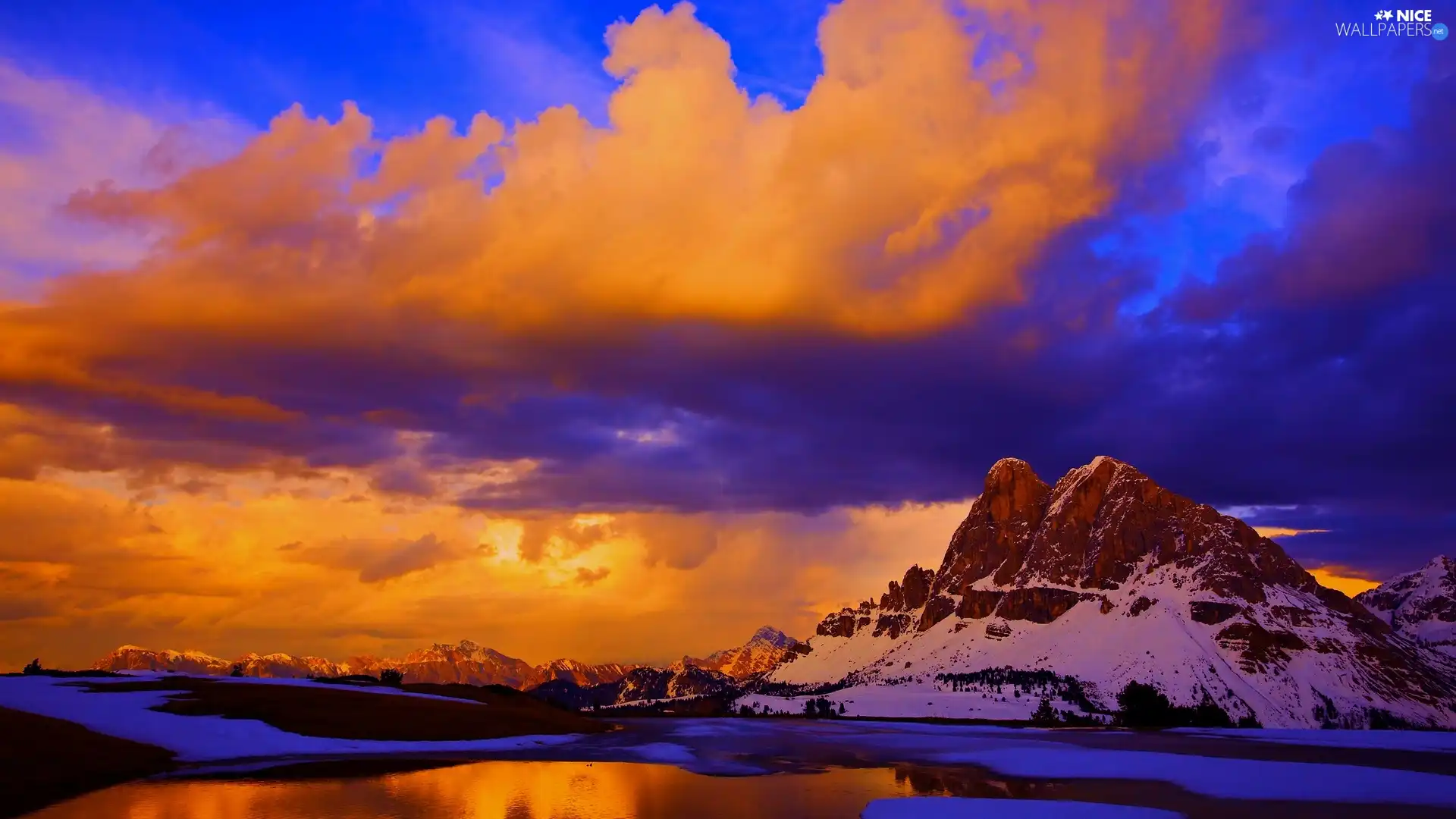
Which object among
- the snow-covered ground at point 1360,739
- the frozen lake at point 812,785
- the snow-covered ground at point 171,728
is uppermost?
the snow-covered ground at point 171,728

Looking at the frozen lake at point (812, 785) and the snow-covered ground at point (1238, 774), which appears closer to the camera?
the frozen lake at point (812, 785)

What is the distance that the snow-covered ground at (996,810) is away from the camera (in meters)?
53.1

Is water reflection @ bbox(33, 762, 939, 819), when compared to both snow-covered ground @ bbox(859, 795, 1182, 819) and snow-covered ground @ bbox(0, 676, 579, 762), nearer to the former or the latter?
snow-covered ground @ bbox(859, 795, 1182, 819)

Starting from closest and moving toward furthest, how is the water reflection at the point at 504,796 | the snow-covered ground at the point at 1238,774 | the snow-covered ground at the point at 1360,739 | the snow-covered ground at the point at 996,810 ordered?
the water reflection at the point at 504,796 < the snow-covered ground at the point at 996,810 < the snow-covered ground at the point at 1238,774 < the snow-covered ground at the point at 1360,739

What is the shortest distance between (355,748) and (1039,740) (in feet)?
286

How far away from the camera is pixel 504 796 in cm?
6084

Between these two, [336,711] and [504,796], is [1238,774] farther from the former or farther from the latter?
[336,711]

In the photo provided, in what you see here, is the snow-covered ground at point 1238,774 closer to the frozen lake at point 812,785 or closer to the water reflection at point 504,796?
the frozen lake at point 812,785

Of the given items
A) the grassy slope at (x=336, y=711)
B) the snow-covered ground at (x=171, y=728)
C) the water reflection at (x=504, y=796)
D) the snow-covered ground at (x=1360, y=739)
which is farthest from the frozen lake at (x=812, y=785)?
the grassy slope at (x=336, y=711)

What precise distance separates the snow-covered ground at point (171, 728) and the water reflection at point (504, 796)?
20.5 metres

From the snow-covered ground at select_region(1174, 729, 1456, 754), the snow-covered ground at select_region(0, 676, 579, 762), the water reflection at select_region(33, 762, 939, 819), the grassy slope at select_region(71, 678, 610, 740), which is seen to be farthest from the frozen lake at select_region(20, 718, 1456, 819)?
the grassy slope at select_region(71, 678, 610, 740)

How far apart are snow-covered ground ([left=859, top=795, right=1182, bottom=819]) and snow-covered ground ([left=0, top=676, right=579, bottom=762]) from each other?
56238mm

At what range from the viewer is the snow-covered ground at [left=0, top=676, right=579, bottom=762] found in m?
83.9

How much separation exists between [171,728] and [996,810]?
70062 millimetres
